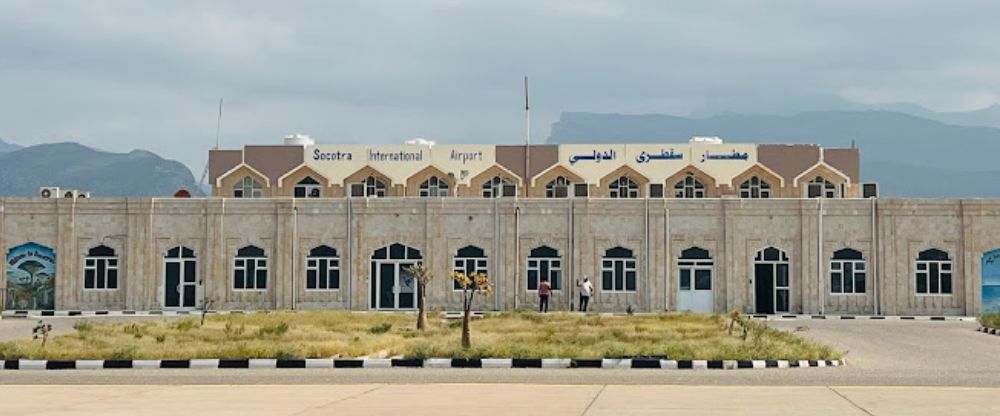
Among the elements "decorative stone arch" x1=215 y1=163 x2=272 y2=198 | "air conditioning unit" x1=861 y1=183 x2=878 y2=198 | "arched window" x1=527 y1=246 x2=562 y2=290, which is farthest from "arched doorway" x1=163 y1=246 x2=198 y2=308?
"air conditioning unit" x1=861 y1=183 x2=878 y2=198

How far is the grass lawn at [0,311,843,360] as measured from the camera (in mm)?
25016

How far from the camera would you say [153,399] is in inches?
710

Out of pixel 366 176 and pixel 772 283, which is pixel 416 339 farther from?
pixel 366 176

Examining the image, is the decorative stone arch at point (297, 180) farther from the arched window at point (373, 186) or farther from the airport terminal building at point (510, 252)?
the airport terminal building at point (510, 252)

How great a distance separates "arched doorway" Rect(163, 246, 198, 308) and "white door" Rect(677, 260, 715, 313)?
1907 cm

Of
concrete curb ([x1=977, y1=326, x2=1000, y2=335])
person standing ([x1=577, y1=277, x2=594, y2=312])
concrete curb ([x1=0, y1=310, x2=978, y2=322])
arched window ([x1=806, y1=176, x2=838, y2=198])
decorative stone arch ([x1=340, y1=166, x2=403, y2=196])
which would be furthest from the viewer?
decorative stone arch ([x1=340, y1=166, x2=403, y2=196])

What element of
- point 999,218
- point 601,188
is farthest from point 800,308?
point 601,188

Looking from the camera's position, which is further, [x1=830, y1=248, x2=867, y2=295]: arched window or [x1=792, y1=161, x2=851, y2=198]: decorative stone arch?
[x1=792, y1=161, x2=851, y2=198]: decorative stone arch

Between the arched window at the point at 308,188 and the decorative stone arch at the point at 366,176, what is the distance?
1.36 meters

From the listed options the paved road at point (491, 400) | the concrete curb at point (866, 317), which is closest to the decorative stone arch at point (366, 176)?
the concrete curb at point (866, 317)

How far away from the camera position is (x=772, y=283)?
46719 millimetres

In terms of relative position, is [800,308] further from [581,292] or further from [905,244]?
[581,292]

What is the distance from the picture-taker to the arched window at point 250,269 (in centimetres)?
4778

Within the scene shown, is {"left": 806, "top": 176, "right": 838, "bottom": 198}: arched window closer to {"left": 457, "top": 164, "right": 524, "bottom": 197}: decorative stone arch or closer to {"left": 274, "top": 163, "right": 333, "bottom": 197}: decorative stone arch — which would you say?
{"left": 457, "top": 164, "right": 524, "bottom": 197}: decorative stone arch
